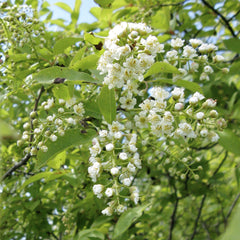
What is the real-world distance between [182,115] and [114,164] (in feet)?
1.29

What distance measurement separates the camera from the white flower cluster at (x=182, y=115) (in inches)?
52.8

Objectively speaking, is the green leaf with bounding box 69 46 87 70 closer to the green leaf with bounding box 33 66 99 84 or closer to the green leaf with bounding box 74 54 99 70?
the green leaf with bounding box 74 54 99 70

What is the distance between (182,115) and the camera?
4.53 ft

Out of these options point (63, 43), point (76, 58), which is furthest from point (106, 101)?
point (63, 43)

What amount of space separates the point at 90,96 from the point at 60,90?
177 millimetres

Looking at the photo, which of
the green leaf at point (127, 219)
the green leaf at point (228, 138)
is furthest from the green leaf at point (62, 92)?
the green leaf at point (228, 138)

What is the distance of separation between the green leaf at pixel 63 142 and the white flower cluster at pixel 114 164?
0.08m

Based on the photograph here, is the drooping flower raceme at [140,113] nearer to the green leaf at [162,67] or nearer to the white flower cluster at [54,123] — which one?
the green leaf at [162,67]

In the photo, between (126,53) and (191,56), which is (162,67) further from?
(191,56)

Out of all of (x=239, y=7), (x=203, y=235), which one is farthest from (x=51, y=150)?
(x=203, y=235)

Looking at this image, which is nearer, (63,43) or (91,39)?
(91,39)

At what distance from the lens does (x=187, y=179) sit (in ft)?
8.63

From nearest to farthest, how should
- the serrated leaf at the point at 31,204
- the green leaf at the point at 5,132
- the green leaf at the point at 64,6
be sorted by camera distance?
the green leaf at the point at 5,132 < the serrated leaf at the point at 31,204 < the green leaf at the point at 64,6

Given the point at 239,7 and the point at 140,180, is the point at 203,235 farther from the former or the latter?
the point at 239,7
